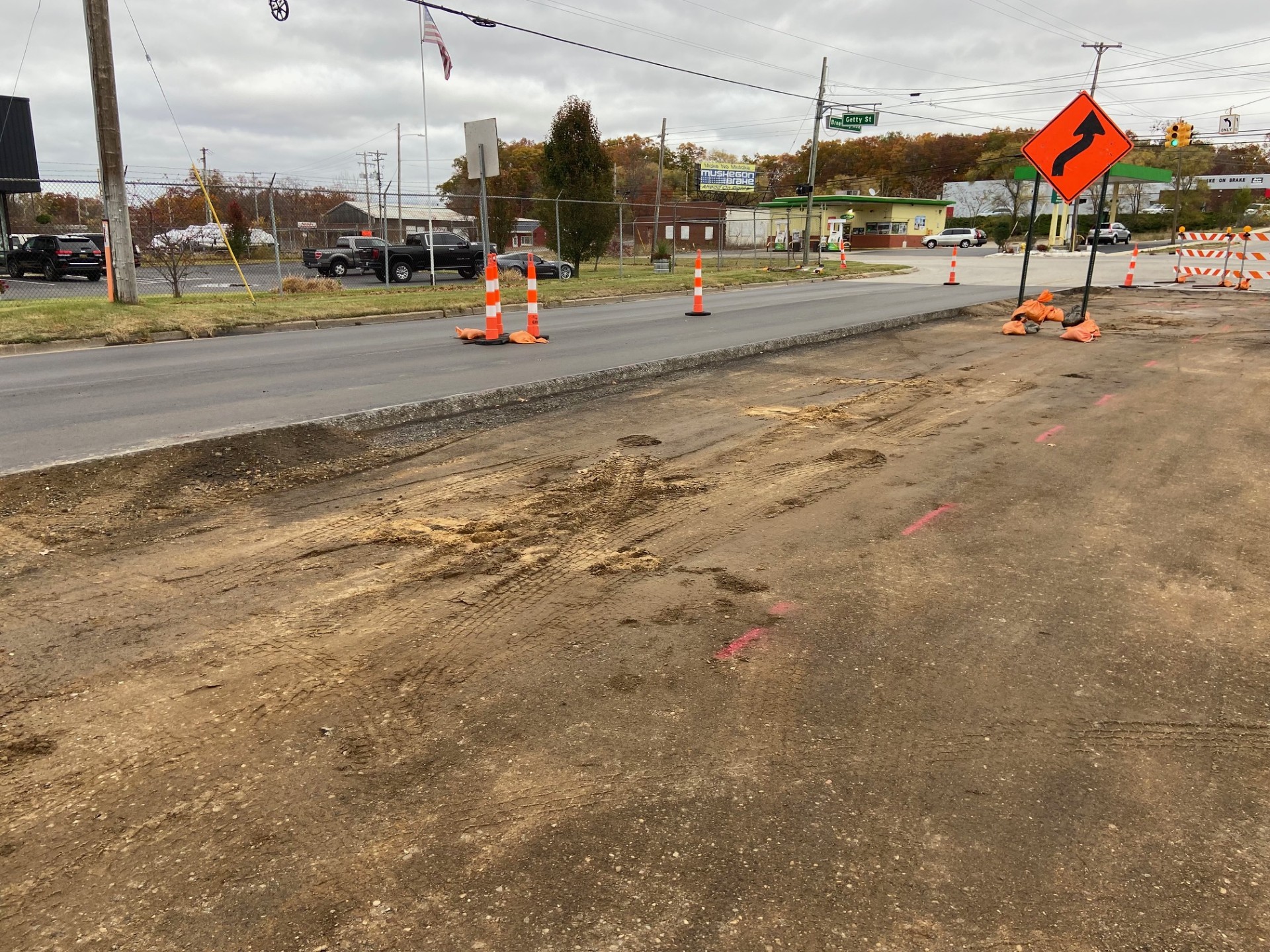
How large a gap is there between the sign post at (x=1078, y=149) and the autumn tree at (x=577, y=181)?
19.6m

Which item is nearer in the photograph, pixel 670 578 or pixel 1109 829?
pixel 1109 829

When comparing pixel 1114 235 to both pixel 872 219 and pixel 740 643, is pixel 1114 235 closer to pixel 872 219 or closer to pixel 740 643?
pixel 872 219

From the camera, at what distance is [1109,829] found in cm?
262

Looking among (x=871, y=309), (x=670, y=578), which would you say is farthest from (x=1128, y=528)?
(x=871, y=309)

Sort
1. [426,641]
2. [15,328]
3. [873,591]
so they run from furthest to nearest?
1. [15,328]
2. [873,591]
3. [426,641]

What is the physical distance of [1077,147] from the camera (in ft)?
43.6

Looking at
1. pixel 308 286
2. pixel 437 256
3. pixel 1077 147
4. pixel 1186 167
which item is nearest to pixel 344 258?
pixel 437 256

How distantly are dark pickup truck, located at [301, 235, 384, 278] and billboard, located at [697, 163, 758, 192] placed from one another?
45120 mm

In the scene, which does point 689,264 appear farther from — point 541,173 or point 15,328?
point 15,328

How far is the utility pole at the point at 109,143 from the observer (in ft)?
52.3

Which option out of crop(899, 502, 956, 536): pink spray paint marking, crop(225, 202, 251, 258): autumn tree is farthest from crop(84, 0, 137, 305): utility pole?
crop(225, 202, 251, 258): autumn tree

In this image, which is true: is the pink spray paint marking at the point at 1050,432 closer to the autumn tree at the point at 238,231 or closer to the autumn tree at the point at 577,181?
the autumn tree at the point at 577,181

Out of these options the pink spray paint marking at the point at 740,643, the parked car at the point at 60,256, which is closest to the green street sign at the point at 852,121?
the parked car at the point at 60,256

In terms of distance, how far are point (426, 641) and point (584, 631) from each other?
2.18 ft
